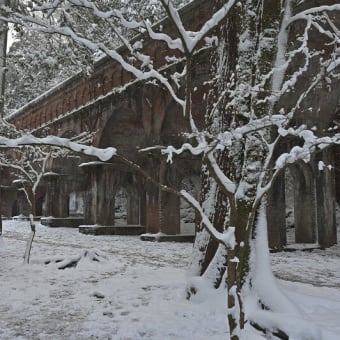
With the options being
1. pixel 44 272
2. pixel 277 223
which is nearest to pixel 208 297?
pixel 44 272

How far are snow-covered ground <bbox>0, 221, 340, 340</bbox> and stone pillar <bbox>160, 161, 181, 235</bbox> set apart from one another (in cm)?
542

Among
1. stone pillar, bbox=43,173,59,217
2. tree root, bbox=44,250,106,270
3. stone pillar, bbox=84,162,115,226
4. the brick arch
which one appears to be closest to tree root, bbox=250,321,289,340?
tree root, bbox=44,250,106,270

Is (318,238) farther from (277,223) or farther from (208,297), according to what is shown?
(208,297)

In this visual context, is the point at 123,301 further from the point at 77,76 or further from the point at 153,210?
the point at 77,76

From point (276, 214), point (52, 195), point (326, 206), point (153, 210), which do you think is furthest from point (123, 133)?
point (326, 206)

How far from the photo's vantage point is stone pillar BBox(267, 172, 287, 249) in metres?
11.8

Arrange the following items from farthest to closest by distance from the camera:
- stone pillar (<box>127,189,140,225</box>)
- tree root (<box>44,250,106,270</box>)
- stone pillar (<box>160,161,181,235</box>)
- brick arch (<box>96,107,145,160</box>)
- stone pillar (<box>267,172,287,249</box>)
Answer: stone pillar (<box>127,189,140,225</box>)
brick arch (<box>96,107,145,160</box>)
stone pillar (<box>160,161,181,235</box>)
stone pillar (<box>267,172,287,249</box>)
tree root (<box>44,250,106,270</box>)

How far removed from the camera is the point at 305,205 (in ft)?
45.6

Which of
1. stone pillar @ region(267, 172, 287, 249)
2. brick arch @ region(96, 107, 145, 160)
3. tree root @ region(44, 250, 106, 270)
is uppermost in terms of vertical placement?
brick arch @ region(96, 107, 145, 160)

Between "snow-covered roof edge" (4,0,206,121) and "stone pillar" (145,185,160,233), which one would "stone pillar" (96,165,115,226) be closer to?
"stone pillar" (145,185,160,233)

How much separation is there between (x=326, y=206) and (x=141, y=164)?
7.81 m

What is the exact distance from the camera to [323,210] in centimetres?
1333

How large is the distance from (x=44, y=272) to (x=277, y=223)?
7.03 meters

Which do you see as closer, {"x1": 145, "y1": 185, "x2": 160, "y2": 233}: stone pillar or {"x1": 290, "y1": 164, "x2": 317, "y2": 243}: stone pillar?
{"x1": 290, "y1": 164, "x2": 317, "y2": 243}: stone pillar
